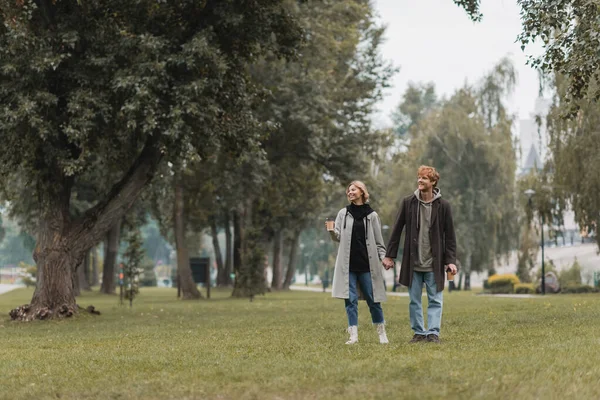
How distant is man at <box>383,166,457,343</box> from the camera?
1161 cm

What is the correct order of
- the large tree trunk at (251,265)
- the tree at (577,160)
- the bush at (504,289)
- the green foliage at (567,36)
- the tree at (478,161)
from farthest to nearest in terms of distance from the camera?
the tree at (478,161) → the bush at (504,289) → the tree at (577,160) → the large tree trunk at (251,265) → the green foliage at (567,36)

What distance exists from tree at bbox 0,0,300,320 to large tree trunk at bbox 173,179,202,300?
14.7m

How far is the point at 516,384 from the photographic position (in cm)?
829

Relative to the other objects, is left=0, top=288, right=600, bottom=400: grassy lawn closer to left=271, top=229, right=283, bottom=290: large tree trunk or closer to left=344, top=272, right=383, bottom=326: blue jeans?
left=344, top=272, right=383, bottom=326: blue jeans

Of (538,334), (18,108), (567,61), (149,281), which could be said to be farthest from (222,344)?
(149,281)

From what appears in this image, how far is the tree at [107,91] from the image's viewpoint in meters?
20.8

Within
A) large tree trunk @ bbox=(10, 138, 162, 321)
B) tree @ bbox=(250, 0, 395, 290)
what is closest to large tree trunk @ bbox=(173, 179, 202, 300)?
tree @ bbox=(250, 0, 395, 290)

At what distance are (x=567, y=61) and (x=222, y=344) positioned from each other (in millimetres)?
7887

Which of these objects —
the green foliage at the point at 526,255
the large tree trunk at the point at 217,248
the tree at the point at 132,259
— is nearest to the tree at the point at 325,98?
the tree at the point at 132,259

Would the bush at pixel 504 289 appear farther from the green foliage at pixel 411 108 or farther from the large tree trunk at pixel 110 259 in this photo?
the green foliage at pixel 411 108

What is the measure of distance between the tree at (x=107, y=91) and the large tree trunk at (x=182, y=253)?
1472 cm

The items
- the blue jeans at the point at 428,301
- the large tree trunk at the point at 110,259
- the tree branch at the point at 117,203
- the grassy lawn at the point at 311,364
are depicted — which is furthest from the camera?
the large tree trunk at the point at 110,259

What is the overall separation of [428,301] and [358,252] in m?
1.03

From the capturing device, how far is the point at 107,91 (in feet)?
71.4
